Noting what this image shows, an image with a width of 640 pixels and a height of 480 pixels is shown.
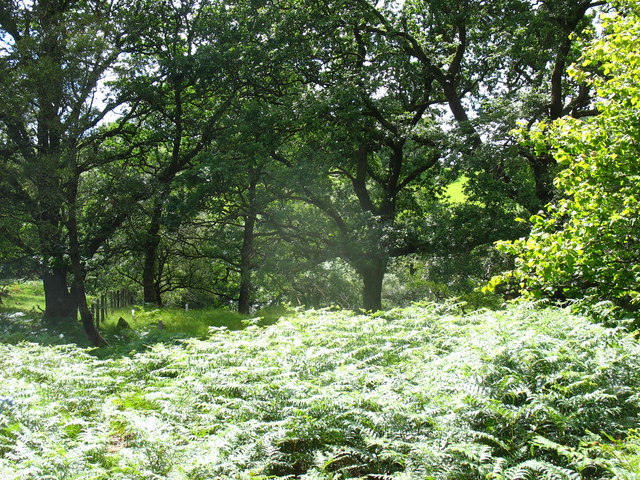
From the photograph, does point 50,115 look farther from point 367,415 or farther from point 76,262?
point 367,415

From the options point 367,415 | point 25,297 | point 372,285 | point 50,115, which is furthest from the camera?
point 25,297

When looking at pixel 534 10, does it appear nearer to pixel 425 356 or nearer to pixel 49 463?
pixel 425 356

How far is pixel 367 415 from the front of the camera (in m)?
4.80

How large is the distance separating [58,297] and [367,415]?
14773mm

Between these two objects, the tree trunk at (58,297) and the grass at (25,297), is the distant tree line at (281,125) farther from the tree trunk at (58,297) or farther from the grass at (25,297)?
the grass at (25,297)

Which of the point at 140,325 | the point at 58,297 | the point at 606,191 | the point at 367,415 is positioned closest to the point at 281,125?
the point at 140,325

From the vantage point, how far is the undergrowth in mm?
4168

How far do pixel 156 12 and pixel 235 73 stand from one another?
355 cm

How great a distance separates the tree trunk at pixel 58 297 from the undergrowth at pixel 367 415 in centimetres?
1099

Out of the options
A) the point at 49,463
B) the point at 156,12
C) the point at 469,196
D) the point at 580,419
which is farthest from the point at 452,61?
the point at 49,463

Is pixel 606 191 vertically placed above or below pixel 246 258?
above

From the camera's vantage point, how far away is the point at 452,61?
1645 cm

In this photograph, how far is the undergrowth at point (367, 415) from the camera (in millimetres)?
4168

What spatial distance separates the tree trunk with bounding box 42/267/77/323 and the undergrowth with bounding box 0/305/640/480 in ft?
36.1
